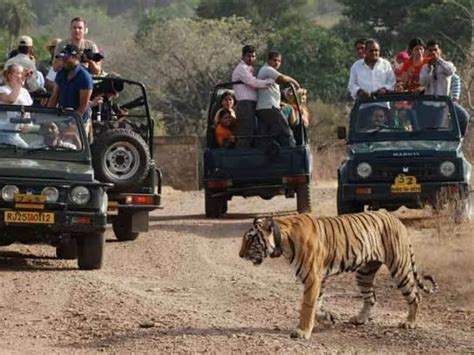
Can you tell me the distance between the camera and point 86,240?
12617 mm

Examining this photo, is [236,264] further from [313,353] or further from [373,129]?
[313,353]

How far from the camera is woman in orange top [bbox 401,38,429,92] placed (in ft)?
56.7

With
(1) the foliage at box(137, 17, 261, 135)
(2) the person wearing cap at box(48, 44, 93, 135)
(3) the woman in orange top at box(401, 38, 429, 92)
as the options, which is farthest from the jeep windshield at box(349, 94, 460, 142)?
(1) the foliage at box(137, 17, 261, 135)

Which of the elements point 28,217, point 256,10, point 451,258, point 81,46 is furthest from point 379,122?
point 256,10

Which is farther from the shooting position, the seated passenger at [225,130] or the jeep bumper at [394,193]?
the seated passenger at [225,130]

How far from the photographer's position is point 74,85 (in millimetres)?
14258

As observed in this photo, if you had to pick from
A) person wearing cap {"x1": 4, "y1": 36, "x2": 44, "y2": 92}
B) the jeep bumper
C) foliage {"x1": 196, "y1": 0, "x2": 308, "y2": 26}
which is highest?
foliage {"x1": 196, "y1": 0, "x2": 308, "y2": 26}

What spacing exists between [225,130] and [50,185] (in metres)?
6.62

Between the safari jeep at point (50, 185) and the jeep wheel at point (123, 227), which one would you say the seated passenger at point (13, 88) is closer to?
the safari jeep at point (50, 185)

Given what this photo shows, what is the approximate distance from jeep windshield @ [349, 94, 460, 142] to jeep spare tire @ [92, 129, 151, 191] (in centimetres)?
309

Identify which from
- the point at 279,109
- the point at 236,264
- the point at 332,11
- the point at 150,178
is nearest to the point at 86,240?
the point at 236,264

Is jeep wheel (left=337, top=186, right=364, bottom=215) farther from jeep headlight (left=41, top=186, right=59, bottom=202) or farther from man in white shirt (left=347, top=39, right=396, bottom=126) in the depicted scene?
jeep headlight (left=41, top=186, right=59, bottom=202)

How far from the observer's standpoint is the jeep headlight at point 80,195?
12.4 m

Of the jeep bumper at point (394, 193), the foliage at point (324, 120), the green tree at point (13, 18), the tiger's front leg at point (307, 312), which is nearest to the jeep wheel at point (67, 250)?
the jeep bumper at point (394, 193)
